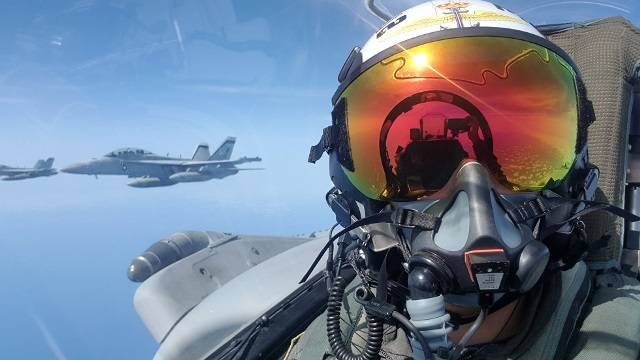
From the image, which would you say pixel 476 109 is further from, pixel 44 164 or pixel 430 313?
pixel 44 164

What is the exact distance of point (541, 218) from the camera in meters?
1.01

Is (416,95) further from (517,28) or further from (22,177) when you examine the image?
(22,177)

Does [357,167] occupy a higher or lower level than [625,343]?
higher

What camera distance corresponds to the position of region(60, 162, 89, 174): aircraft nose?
90.9 feet

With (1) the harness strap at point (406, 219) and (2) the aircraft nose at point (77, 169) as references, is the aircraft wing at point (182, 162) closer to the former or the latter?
(2) the aircraft nose at point (77, 169)

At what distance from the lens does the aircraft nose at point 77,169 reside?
27.7 metres

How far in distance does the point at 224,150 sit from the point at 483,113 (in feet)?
111

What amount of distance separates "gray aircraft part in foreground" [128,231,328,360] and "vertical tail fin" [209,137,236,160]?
100ft

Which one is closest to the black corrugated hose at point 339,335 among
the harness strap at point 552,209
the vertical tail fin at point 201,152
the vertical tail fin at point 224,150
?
the harness strap at point 552,209

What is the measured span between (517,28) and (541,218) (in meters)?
0.52

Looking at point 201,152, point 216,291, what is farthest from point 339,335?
point 201,152

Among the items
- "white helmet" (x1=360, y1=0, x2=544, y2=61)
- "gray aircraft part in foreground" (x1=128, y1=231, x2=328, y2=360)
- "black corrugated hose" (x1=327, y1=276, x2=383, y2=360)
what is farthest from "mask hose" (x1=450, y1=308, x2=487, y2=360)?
"gray aircraft part in foreground" (x1=128, y1=231, x2=328, y2=360)

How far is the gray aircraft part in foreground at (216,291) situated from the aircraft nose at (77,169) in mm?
28327

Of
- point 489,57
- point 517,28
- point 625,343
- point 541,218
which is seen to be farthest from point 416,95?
point 625,343
